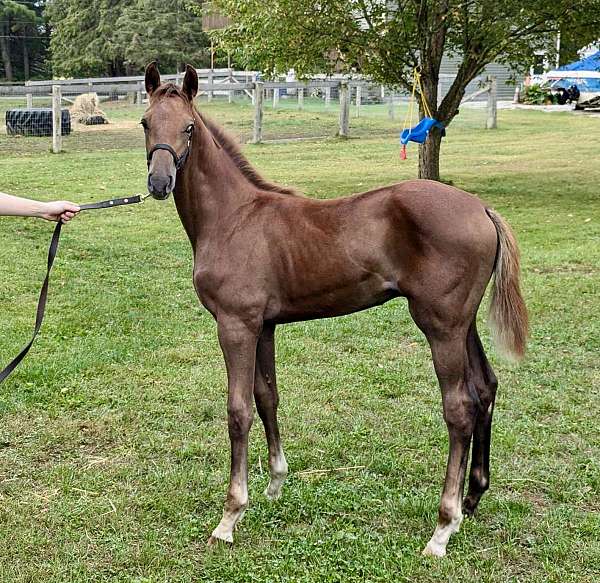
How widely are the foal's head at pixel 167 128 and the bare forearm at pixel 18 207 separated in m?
0.64

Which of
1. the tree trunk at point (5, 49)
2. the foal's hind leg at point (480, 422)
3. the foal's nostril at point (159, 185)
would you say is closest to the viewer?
the foal's nostril at point (159, 185)

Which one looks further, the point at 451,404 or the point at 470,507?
the point at 470,507

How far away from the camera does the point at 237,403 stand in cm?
376

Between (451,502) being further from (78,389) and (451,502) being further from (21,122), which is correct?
(21,122)

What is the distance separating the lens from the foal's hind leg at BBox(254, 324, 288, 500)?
407 centimetres

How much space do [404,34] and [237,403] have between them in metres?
9.78

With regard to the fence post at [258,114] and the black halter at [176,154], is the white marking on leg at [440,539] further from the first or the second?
the fence post at [258,114]

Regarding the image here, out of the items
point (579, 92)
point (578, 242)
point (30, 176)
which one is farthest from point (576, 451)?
point (579, 92)

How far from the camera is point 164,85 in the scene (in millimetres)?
3682

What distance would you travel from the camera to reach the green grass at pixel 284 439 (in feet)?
11.8

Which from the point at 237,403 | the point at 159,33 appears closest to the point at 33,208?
the point at 237,403

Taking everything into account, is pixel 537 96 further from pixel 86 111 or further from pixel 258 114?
pixel 86 111

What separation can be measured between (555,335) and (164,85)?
4.23 metres

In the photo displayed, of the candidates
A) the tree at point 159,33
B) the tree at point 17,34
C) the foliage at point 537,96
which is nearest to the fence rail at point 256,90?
the tree at point 159,33
